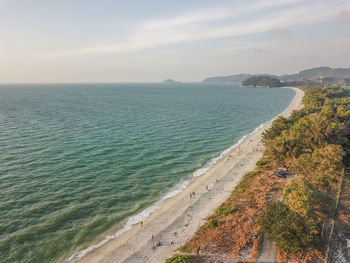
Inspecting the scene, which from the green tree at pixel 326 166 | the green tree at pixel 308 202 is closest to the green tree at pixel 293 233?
the green tree at pixel 308 202

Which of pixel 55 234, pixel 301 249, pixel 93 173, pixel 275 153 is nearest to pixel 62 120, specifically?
pixel 93 173

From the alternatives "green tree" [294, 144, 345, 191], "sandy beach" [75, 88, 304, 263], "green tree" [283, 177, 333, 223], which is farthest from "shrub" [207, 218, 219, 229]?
"green tree" [294, 144, 345, 191]

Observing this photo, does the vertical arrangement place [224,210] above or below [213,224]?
above

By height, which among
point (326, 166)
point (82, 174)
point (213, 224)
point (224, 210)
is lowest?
point (213, 224)

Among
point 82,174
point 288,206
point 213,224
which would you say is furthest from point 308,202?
point 82,174

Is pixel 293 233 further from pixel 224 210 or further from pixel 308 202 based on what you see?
A: pixel 224 210

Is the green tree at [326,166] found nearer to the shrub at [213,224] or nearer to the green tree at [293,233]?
the green tree at [293,233]
